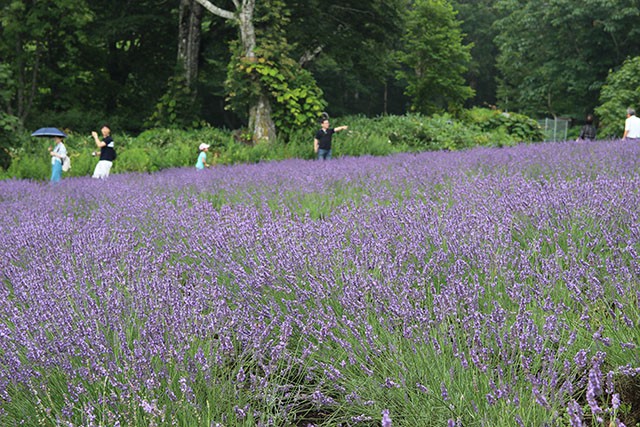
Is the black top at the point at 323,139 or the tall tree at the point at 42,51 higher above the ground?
the tall tree at the point at 42,51

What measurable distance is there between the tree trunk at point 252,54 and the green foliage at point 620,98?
1561 cm

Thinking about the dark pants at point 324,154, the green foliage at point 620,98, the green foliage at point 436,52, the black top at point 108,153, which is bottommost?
the black top at point 108,153

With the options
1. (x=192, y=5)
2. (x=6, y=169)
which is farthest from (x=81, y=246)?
(x=192, y=5)

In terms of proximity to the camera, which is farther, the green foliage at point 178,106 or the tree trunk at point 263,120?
the green foliage at point 178,106

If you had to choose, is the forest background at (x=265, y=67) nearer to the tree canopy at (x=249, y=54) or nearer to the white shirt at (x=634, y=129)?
the tree canopy at (x=249, y=54)

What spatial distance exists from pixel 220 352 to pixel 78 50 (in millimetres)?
23466

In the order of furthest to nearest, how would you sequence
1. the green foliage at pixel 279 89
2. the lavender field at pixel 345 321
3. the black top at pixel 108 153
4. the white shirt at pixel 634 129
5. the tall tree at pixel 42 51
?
the tall tree at pixel 42 51, the green foliage at pixel 279 89, the white shirt at pixel 634 129, the black top at pixel 108 153, the lavender field at pixel 345 321

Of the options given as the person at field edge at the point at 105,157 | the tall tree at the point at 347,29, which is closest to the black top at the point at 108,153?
the person at field edge at the point at 105,157

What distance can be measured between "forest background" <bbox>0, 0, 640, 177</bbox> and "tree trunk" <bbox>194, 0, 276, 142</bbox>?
36 millimetres

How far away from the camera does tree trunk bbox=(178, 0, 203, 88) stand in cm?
1847

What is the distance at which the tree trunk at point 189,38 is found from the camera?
60.6ft

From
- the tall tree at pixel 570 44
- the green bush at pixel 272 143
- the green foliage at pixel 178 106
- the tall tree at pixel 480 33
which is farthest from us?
the tall tree at pixel 480 33

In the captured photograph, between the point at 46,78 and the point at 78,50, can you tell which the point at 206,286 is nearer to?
the point at 46,78

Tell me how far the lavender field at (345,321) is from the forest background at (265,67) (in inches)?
326
